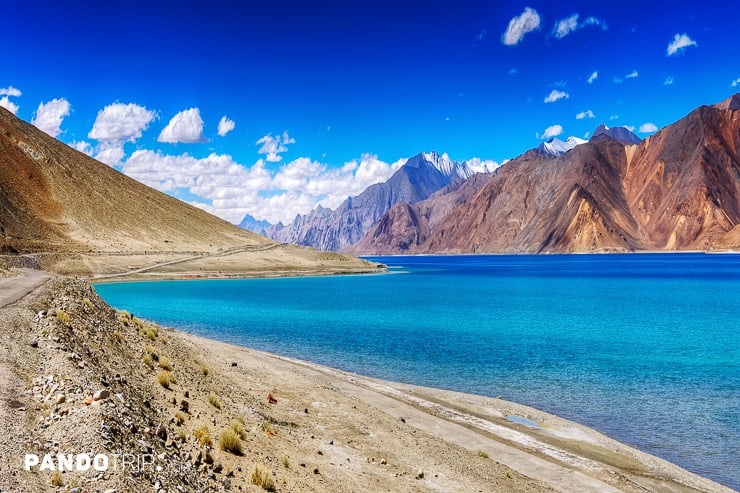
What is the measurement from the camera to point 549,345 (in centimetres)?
4106

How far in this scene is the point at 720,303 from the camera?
7212 centimetres

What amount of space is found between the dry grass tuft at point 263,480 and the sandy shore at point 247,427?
0.11m

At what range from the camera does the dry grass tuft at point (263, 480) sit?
1183 cm

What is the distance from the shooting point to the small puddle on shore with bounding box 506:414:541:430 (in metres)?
21.3

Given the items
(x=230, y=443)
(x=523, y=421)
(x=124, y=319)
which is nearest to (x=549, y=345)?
(x=523, y=421)

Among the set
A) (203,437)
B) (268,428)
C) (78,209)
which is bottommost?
(268,428)

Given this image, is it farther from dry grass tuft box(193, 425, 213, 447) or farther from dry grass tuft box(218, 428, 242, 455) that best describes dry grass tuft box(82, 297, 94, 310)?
dry grass tuft box(218, 428, 242, 455)

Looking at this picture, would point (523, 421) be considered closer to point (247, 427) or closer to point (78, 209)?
point (247, 427)

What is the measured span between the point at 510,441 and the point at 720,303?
220ft

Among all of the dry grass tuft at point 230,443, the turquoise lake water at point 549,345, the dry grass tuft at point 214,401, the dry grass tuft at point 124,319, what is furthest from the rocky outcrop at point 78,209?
the dry grass tuft at point 230,443

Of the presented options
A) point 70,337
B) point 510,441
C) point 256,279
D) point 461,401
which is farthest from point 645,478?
point 256,279

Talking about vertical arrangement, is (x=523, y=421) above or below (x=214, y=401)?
below

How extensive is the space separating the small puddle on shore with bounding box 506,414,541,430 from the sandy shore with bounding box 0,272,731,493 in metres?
0.10

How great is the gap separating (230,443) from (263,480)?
5.80 ft
